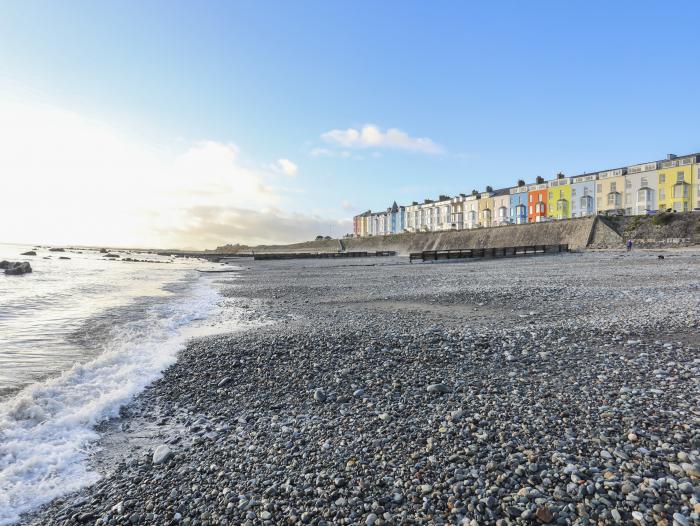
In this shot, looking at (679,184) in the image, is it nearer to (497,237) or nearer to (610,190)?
(610,190)

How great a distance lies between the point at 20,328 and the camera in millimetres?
10562

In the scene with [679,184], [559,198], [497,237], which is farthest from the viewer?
[559,198]

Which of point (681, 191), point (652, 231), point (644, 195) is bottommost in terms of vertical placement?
point (652, 231)

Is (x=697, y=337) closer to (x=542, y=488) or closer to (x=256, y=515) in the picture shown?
(x=542, y=488)

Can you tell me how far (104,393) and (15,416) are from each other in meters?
1.04

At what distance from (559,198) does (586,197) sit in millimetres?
5307

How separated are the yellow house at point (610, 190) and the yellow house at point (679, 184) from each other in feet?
19.0

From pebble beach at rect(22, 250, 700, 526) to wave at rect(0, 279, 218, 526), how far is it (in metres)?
0.22

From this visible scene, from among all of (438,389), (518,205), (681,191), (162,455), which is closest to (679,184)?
(681,191)

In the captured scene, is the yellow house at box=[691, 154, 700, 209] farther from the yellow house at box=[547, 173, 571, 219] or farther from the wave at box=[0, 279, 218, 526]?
the wave at box=[0, 279, 218, 526]

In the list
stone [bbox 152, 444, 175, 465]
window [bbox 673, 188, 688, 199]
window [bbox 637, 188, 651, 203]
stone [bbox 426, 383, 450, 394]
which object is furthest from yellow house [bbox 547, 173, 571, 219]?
stone [bbox 152, 444, 175, 465]

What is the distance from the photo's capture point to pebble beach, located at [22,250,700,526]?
2.96 m

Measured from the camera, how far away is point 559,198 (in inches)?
3086

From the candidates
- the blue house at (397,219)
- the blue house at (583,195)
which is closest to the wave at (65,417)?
the blue house at (583,195)
